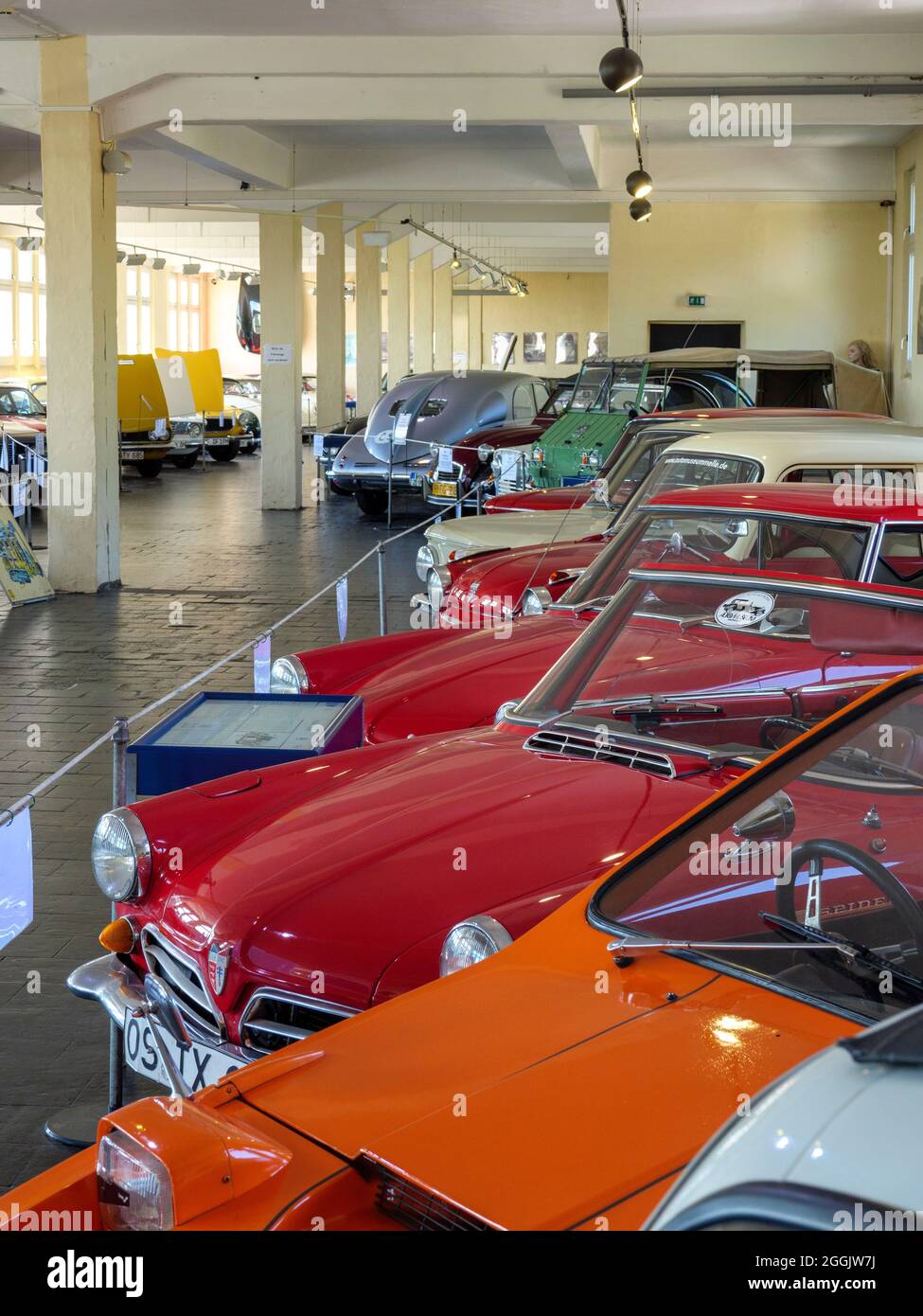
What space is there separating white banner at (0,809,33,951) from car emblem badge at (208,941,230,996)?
0.57m

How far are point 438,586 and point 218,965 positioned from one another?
469 centimetres

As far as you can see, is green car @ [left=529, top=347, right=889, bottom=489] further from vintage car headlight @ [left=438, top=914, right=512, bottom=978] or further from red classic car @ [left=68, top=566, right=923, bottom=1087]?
vintage car headlight @ [left=438, top=914, right=512, bottom=978]

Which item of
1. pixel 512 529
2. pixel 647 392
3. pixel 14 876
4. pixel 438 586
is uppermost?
pixel 647 392

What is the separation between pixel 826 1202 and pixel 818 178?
68.5 feet

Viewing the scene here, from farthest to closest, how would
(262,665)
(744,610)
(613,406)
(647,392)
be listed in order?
1. (613,406)
2. (647,392)
3. (262,665)
4. (744,610)

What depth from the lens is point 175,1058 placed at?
322 centimetres

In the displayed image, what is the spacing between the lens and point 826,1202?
3.92 feet

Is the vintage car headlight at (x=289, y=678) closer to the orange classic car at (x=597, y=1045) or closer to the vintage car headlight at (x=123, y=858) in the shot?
the vintage car headlight at (x=123, y=858)

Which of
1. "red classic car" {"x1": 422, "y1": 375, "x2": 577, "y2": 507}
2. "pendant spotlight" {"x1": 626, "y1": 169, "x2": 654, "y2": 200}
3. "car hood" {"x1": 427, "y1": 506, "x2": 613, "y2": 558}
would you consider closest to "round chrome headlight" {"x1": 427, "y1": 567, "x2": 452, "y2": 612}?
"car hood" {"x1": 427, "y1": 506, "x2": 613, "y2": 558}

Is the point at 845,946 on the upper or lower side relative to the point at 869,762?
lower

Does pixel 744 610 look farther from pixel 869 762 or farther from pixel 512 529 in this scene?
pixel 512 529

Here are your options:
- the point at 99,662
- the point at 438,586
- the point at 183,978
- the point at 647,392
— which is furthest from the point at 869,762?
the point at 647,392

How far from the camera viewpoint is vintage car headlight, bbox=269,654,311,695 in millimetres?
5402
